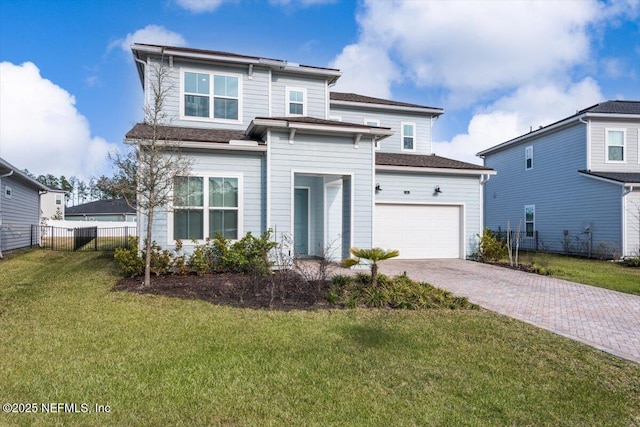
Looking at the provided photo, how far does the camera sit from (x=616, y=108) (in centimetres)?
1736

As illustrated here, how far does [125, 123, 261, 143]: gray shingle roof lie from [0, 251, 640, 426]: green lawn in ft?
16.4

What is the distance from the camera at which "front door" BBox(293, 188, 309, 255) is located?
13719 mm

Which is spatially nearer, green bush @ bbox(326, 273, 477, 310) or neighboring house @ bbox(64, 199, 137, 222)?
green bush @ bbox(326, 273, 477, 310)

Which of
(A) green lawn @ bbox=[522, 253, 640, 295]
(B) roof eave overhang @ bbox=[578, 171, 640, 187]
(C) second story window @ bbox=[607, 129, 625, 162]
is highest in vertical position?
(C) second story window @ bbox=[607, 129, 625, 162]

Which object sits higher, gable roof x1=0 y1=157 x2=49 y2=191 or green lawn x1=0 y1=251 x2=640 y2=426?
gable roof x1=0 y1=157 x2=49 y2=191

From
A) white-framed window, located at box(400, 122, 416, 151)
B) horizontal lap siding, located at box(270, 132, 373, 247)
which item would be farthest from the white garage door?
white-framed window, located at box(400, 122, 416, 151)

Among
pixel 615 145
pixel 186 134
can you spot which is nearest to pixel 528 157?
pixel 615 145

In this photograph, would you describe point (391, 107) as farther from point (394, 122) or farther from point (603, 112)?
point (603, 112)

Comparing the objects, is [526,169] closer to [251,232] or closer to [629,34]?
[629,34]

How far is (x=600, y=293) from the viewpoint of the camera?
854cm

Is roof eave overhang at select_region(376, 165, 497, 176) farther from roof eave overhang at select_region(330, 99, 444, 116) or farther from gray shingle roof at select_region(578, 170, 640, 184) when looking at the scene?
gray shingle roof at select_region(578, 170, 640, 184)

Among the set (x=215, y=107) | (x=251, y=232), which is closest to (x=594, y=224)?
(x=251, y=232)

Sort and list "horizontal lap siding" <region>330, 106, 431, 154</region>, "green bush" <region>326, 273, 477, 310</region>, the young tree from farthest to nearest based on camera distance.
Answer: "horizontal lap siding" <region>330, 106, 431, 154</region>, the young tree, "green bush" <region>326, 273, 477, 310</region>

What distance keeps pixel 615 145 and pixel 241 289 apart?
1869 centimetres
